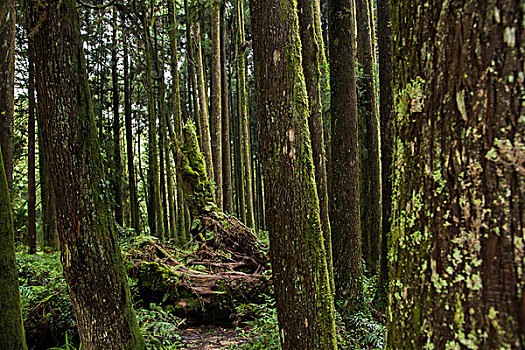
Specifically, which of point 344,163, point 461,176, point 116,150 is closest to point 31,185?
point 116,150

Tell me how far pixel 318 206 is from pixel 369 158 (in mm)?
6457

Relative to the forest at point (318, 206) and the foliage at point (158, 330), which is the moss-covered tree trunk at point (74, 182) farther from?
the foliage at point (158, 330)

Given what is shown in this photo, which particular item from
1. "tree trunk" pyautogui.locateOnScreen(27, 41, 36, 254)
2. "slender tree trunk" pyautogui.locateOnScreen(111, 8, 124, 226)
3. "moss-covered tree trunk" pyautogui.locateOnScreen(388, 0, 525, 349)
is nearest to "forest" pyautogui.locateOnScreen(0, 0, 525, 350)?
"moss-covered tree trunk" pyautogui.locateOnScreen(388, 0, 525, 349)

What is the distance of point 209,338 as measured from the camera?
6508 mm

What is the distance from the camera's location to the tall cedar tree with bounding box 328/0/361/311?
257 inches

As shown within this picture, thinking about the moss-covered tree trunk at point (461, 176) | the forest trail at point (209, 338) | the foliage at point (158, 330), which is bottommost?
the forest trail at point (209, 338)

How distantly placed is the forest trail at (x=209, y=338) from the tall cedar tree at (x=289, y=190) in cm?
276

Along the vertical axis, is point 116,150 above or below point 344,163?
above

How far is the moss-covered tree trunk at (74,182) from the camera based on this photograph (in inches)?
154

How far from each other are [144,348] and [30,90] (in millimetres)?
11893

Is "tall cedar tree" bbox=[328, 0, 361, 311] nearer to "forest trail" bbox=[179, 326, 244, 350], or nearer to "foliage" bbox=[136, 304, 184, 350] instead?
"forest trail" bbox=[179, 326, 244, 350]

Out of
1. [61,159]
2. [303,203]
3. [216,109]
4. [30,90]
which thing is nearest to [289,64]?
[303,203]

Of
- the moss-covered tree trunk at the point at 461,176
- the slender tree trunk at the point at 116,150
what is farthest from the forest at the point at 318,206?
the slender tree trunk at the point at 116,150

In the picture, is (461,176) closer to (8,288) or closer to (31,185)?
(8,288)
